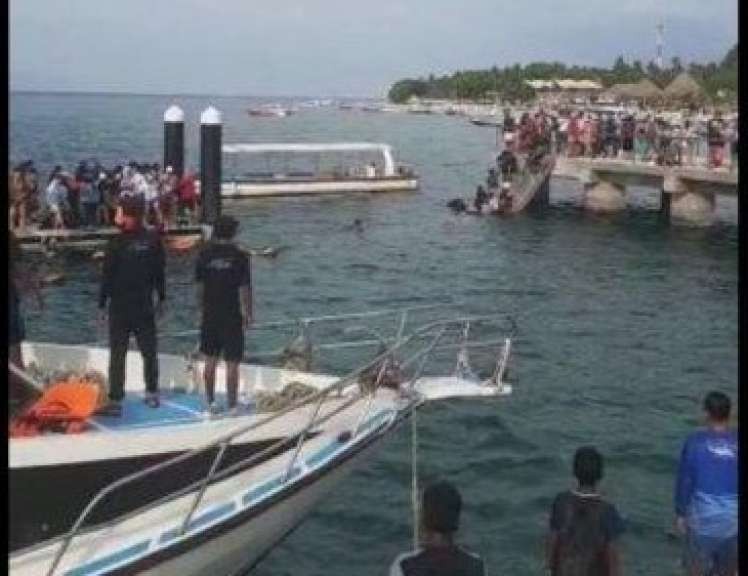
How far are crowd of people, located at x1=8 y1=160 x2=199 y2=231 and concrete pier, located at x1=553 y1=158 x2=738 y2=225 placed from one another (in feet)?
48.4

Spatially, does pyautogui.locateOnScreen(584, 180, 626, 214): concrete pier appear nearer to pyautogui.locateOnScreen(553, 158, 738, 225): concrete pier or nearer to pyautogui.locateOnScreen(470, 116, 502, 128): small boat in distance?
pyautogui.locateOnScreen(553, 158, 738, 225): concrete pier

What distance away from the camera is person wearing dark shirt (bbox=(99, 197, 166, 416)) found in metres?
9.41

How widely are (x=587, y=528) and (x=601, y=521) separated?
3.2 inches

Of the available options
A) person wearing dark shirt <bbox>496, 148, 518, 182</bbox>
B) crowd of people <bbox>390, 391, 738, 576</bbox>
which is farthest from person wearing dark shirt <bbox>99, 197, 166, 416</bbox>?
person wearing dark shirt <bbox>496, 148, 518, 182</bbox>

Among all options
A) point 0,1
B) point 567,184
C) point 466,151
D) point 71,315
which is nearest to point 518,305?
point 71,315

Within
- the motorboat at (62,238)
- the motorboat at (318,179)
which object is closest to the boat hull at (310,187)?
the motorboat at (318,179)

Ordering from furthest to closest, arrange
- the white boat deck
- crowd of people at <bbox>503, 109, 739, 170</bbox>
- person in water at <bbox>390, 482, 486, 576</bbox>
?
crowd of people at <bbox>503, 109, 739, 170</bbox> < the white boat deck < person in water at <bbox>390, 482, 486, 576</bbox>

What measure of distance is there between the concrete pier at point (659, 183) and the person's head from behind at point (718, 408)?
90.3 feet

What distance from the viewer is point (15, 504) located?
320 inches

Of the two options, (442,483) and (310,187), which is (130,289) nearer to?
(442,483)

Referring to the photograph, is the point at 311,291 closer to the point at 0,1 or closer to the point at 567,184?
the point at 0,1

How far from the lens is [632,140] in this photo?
39781mm

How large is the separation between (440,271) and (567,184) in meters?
23.9

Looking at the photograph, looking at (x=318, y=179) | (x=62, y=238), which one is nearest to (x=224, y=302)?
(x=62, y=238)
